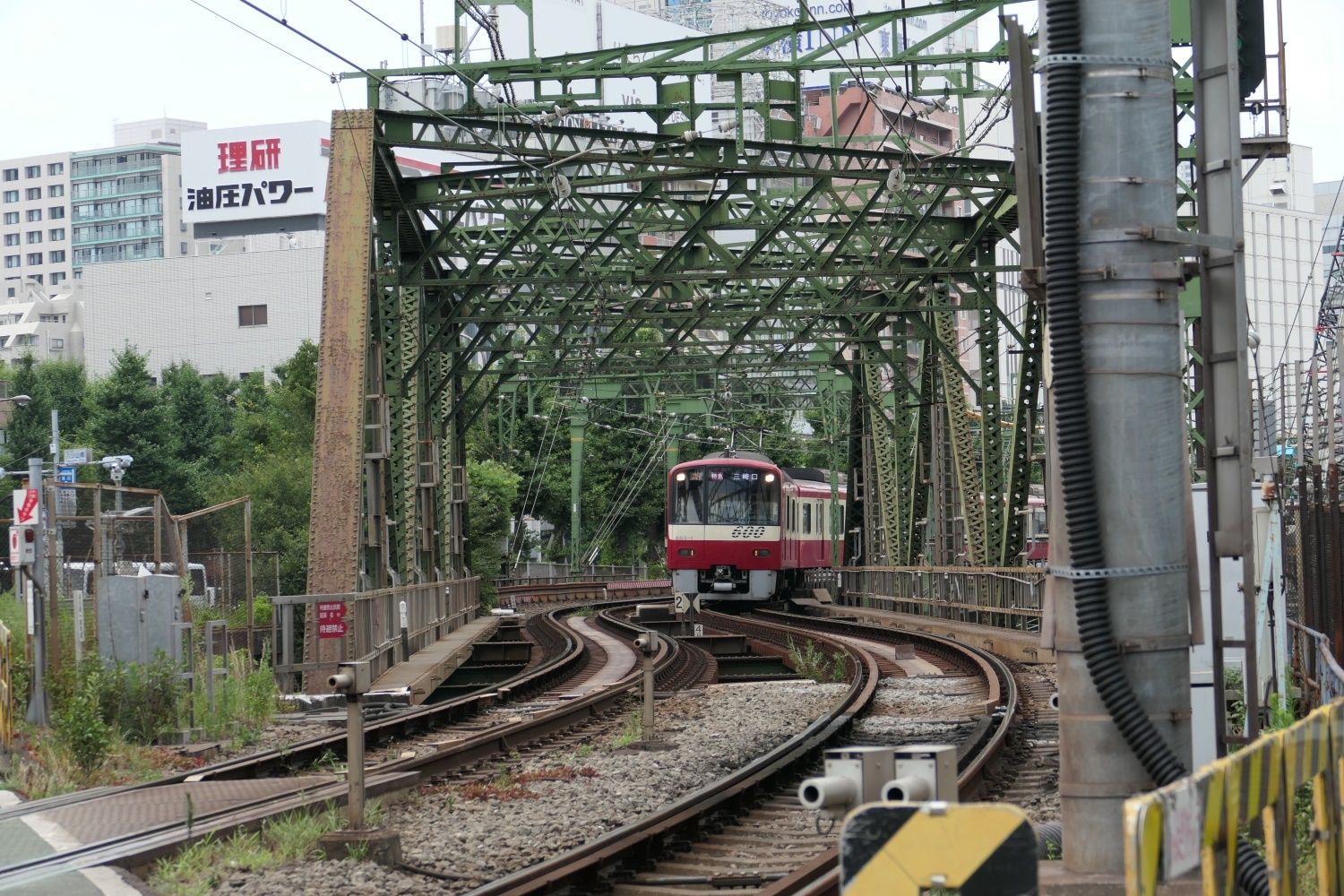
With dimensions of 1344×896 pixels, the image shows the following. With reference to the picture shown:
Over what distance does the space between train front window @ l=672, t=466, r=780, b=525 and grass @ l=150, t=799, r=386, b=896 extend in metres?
28.3

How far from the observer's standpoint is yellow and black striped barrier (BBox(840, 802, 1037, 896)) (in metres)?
4.03

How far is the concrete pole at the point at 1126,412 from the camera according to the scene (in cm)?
583

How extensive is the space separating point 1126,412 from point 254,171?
302 feet

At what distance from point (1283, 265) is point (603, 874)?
140 metres

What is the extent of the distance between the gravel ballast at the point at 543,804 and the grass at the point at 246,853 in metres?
0.16

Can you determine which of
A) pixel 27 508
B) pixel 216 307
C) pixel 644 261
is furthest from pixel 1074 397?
pixel 216 307

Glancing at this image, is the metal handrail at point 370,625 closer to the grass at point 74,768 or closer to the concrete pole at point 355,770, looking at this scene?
the grass at point 74,768

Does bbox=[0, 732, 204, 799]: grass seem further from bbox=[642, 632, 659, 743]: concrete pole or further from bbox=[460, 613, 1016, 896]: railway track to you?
bbox=[460, 613, 1016, 896]: railway track

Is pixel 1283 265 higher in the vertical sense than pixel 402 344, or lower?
higher

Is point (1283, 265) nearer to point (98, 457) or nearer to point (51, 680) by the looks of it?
point (98, 457)

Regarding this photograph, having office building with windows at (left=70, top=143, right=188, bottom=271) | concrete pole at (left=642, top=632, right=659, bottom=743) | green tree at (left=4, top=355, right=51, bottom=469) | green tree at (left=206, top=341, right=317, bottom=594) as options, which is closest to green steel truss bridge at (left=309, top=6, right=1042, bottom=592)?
concrete pole at (left=642, top=632, right=659, bottom=743)

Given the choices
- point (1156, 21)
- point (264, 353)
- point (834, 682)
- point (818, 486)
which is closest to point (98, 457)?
point (264, 353)

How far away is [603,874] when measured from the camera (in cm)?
858

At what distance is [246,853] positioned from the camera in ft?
29.4
